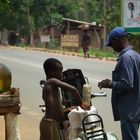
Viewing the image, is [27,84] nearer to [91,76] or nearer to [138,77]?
[91,76]

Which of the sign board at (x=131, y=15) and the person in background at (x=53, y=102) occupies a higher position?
the sign board at (x=131, y=15)

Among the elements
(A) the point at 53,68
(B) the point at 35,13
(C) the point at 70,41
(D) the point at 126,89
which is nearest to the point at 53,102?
(A) the point at 53,68

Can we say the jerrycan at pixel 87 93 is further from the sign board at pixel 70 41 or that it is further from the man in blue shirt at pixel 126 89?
the sign board at pixel 70 41

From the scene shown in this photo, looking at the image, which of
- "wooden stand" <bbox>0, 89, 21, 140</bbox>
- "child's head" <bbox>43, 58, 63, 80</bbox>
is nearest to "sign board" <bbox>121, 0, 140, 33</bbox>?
"wooden stand" <bbox>0, 89, 21, 140</bbox>

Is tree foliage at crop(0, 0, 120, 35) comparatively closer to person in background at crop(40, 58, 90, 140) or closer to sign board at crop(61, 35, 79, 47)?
sign board at crop(61, 35, 79, 47)

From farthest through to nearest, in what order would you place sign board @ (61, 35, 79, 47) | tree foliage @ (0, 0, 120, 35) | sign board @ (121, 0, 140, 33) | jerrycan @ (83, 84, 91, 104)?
tree foliage @ (0, 0, 120, 35)
sign board @ (61, 35, 79, 47)
sign board @ (121, 0, 140, 33)
jerrycan @ (83, 84, 91, 104)

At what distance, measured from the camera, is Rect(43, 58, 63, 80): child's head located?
4.87 m

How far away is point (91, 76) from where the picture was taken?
1873cm

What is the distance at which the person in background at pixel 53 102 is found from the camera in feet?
15.7

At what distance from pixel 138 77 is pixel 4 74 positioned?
1.22 m

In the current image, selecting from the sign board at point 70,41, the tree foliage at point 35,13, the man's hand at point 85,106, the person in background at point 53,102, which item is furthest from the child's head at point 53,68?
the tree foliage at point 35,13

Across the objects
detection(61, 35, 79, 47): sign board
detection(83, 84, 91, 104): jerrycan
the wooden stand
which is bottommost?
detection(61, 35, 79, 47): sign board

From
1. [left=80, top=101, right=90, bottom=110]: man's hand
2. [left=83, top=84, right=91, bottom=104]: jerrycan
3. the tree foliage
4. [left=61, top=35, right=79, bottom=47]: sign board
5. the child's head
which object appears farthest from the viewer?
the tree foliage

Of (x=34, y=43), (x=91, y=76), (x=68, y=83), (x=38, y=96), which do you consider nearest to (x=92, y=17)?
(x=34, y=43)
